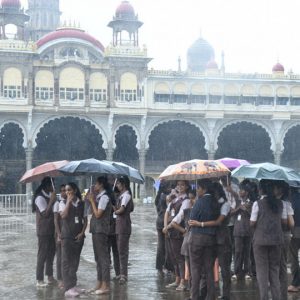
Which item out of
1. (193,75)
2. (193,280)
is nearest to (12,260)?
(193,280)

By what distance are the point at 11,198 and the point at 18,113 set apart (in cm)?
515

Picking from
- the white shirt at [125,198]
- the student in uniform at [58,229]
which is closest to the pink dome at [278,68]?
the white shirt at [125,198]

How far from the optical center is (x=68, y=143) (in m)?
39.6

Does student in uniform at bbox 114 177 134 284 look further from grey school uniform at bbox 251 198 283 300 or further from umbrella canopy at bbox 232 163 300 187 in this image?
grey school uniform at bbox 251 198 283 300

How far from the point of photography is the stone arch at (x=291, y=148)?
136 feet

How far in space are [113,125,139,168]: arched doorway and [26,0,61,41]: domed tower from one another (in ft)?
62.9

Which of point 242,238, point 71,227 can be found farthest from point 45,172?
point 242,238

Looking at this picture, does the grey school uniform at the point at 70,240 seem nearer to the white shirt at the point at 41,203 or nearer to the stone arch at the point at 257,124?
the white shirt at the point at 41,203

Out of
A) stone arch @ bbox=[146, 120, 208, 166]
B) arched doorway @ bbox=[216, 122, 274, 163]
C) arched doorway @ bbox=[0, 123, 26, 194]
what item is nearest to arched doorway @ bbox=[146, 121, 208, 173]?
stone arch @ bbox=[146, 120, 208, 166]

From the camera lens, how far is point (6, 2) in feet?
127

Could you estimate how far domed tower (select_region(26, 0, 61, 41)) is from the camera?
5578 centimetres

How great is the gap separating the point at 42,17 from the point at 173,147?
22.1 m

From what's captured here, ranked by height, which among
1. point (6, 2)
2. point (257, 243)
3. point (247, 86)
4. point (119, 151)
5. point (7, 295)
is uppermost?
point (6, 2)

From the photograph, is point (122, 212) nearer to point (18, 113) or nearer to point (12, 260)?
point (12, 260)
